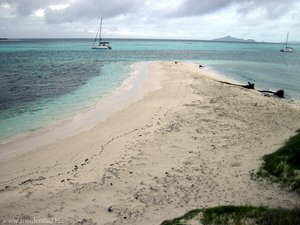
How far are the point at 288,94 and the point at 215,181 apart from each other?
22.9m

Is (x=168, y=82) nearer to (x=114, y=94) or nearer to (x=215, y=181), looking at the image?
(x=114, y=94)

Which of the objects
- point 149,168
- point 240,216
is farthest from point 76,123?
point 240,216

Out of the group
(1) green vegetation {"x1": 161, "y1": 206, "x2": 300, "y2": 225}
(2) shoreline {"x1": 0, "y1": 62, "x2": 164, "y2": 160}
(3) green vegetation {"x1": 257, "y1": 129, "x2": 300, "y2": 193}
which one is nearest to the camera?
(1) green vegetation {"x1": 161, "y1": 206, "x2": 300, "y2": 225}

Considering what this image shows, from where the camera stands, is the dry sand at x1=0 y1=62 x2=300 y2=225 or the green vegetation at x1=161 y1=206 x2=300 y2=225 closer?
the green vegetation at x1=161 y1=206 x2=300 y2=225

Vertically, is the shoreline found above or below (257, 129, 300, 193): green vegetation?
below

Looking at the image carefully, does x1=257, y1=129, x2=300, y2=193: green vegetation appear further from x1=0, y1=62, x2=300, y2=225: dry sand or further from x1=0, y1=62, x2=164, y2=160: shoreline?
x1=0, y1=62, x2=164, y2=160: shoreline

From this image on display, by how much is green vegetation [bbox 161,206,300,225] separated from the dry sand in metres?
0.78

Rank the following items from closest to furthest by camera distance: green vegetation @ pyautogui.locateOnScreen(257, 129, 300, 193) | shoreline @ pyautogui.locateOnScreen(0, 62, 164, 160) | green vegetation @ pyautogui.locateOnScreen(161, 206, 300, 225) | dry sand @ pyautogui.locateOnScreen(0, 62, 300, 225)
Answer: green vegetation @ pyautogui.locateOnScreen(161, 206, 300, 225)
dry sand @ pyautogui.locateOnScreen(0, 62, 300, 225)
green vegetation @ pyautogui.locateOnScreen(257, 129, 300, 193)
shoreline @ pyautogui.locateOnScreen(0, 62, 164, 160)

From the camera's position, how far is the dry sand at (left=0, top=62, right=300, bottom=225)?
9.27 meters

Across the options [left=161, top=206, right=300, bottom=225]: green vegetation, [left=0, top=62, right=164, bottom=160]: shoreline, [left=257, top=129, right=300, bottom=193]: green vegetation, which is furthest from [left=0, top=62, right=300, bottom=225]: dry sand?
[left=161, top=206, right=300, bottom=225]: green vegetation

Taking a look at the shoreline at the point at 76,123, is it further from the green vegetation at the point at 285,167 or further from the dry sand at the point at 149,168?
the green vegetation at the point at 285,167

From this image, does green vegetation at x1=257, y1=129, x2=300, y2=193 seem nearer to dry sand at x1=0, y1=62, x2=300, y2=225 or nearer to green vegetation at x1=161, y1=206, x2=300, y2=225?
dry sand at x1=0, y1=62, x2=300, y2=225

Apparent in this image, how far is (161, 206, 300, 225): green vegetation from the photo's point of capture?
7.24 meters

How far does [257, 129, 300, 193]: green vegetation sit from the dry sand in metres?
0.39
